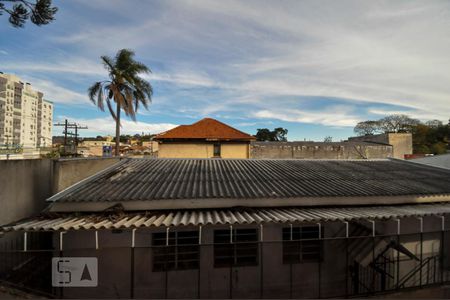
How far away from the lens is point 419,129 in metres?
65.4

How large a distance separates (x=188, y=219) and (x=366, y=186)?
6219 mm

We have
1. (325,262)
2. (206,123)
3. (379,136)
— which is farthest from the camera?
(379,136)

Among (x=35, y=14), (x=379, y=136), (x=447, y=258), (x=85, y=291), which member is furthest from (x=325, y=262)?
(x=379, y=136)

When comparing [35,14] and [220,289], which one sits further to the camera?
[220,289]

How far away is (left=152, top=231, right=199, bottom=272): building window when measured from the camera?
25.0ft

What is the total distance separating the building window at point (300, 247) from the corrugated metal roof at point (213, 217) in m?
1.15

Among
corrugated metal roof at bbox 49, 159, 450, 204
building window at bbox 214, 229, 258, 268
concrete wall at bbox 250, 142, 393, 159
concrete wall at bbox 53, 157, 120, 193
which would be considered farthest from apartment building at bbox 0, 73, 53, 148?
building window at bbox 214, 229, 258, 268

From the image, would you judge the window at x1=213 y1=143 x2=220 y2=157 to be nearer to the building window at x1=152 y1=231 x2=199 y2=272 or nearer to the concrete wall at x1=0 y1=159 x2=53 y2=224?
the concrete wall at x1=0 y1=159 x2=53 y2=224

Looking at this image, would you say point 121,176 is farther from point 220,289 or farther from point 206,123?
point 206,123

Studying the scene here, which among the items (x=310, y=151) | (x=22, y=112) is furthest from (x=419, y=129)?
(x=22, y=112)

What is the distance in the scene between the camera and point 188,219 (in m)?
6.46

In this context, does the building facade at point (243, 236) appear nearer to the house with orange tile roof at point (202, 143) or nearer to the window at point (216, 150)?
the house with orange tile roof at point (202, 143)

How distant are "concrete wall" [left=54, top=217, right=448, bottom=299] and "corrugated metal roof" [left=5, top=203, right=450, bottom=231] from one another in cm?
65

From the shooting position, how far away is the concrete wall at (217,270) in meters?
7.24
